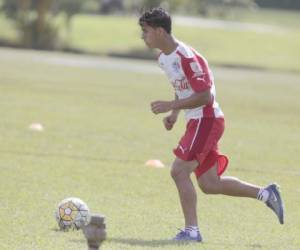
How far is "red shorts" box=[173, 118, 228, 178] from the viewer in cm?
841

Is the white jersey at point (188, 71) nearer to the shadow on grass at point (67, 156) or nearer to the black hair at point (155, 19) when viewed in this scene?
the black hair at point (155, 19)

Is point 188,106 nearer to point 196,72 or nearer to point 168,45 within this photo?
point 196,72

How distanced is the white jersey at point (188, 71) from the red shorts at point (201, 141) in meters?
0.09

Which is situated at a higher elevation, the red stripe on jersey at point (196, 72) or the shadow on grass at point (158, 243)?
the red stripe on jersey at point (196, 72)

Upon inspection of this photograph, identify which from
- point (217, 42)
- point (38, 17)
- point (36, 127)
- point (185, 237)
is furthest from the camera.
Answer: point (217, 42)

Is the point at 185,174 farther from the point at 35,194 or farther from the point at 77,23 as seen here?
the point at 77,23

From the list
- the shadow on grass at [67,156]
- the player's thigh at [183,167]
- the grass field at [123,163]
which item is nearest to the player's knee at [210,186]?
the player's thigh at [183,167]

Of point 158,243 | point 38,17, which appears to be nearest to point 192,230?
point 158,243

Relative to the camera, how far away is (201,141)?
843 centimetres

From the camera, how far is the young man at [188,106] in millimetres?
8289

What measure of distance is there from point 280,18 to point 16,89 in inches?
2242

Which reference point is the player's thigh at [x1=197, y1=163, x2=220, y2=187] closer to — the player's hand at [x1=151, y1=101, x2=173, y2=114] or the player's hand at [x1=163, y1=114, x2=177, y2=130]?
the player's hand at [x1=163, y1=114, x2=177, y2=130]

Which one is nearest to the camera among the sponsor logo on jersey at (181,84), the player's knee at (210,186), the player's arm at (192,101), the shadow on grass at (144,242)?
the shadow on grass at (144,242)

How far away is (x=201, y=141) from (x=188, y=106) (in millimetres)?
346
